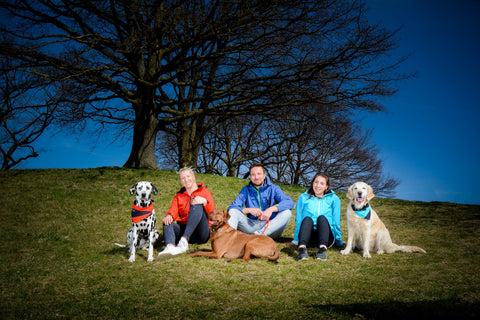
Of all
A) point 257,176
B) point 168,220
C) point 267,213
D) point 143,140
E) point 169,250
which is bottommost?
point 169,250

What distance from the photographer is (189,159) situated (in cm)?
1775

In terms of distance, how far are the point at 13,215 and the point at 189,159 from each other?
9.54m

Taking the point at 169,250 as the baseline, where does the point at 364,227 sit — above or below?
above

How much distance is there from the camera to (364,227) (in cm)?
561

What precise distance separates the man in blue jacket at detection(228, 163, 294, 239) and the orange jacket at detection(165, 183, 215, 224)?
18.7 inches

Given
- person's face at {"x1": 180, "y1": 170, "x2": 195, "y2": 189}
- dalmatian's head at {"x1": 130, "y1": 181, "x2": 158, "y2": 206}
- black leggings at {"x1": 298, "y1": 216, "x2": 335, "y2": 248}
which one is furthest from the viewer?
person's face at {"x1": 180, "y1": 170, "x2": 195, "y2": 189}

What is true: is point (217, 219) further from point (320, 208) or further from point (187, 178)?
point (320, 208)

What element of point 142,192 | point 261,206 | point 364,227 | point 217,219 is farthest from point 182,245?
point 364,227

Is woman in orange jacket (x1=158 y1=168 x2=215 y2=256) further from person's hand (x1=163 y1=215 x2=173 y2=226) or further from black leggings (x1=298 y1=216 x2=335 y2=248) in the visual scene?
black leggings (x1=298 y1=216 x2=335 y2=248)

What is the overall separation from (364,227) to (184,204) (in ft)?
11.7

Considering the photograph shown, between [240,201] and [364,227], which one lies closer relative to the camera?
[364,227]

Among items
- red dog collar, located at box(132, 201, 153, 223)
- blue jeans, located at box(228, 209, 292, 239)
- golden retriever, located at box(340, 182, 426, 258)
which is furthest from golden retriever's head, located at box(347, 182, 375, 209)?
red dog collar, located at box(132, 201, 153, 223)

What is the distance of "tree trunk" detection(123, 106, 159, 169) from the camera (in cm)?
1502

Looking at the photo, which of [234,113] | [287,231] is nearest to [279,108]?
[234,113]
